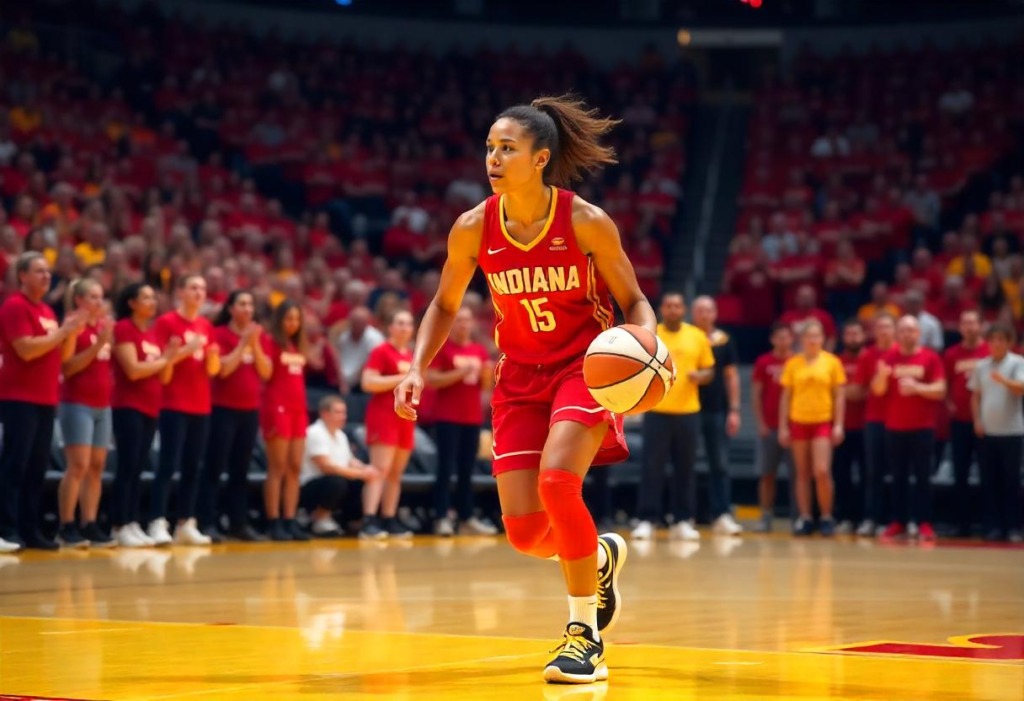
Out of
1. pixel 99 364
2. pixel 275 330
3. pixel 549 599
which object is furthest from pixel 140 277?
pixel 549 599

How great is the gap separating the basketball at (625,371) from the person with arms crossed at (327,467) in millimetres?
8627

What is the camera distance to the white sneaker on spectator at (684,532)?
1498 centimetres

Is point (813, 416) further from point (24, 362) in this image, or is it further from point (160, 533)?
point (24, 362)

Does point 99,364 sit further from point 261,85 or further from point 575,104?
point 261,85

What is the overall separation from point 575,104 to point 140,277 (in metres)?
9.00

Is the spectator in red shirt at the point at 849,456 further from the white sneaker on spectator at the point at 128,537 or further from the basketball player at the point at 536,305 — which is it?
the basketball player at the point at 536,305

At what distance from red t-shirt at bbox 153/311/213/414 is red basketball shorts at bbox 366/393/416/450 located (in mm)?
1821

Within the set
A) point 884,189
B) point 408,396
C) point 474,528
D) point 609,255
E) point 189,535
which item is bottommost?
point 474,528

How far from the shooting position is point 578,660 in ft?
17.7

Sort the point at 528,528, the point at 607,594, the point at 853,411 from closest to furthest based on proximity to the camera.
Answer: the point at 528,528 → the point at 607,594 → the point at 853,411

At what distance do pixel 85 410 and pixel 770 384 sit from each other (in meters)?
7.91

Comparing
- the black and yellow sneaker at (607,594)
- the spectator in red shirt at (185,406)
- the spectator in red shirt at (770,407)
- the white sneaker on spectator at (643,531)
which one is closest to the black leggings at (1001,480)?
the spectator in red shirt at (770,407)

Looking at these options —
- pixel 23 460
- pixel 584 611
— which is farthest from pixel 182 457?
pixel 584 611

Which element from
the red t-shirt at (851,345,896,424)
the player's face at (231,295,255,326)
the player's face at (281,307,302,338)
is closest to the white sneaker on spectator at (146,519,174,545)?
the player's face at (231,295,255,326)
